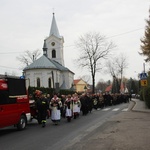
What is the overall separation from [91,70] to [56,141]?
5969 cm

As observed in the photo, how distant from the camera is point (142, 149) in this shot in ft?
32.9

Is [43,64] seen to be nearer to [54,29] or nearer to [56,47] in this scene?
[56,47]

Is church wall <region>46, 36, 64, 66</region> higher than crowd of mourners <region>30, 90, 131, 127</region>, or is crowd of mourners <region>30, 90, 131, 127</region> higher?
church wall <region>46, 36, 64, 66</region>

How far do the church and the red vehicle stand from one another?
7190cm

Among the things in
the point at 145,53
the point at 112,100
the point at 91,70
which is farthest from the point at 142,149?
the point at 91,70

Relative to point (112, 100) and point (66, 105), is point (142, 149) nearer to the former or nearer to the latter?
point (66, 105)

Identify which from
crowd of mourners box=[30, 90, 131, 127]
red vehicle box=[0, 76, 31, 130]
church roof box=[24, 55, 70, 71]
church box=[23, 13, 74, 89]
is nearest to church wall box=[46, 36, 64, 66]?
church box=[23, 13, 74, 89]

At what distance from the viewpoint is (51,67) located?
91.6 meters

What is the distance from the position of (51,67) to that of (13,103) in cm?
7567

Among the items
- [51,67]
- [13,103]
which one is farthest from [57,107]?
[51,67]

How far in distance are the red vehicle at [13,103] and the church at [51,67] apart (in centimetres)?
7190

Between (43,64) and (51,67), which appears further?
(43,64)

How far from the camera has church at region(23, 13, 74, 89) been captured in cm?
9053

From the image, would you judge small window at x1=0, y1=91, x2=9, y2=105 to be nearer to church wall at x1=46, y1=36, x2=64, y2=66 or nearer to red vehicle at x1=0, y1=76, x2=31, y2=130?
red vehicle at x1=0, y1=76, x2=31, y2=130
